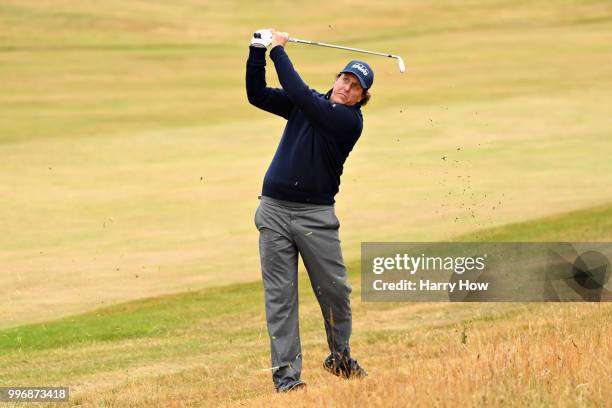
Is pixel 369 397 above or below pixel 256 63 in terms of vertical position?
below

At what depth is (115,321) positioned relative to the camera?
1176cm

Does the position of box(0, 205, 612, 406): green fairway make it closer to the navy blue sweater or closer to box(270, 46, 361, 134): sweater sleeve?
the navy blue sweater

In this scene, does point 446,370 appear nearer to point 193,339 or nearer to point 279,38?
point 279,38

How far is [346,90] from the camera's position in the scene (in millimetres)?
7480

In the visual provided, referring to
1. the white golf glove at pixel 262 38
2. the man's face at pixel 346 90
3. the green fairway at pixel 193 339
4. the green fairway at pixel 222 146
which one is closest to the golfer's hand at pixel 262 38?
the white golf glove at pixel 262 38

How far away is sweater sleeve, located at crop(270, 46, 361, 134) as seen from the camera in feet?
23.5

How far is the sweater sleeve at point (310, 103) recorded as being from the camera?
715 cm

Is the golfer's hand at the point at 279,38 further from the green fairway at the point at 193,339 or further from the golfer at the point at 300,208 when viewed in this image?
the green fairway at the point at 193,339

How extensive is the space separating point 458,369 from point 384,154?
1521 centimetres

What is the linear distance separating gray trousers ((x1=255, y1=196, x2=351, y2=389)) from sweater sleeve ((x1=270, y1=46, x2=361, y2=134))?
21.2 inches

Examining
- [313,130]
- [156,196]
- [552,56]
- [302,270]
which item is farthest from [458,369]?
[552,56]

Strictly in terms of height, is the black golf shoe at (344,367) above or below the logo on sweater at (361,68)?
below

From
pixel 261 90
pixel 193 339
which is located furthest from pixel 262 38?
pixel 193 339

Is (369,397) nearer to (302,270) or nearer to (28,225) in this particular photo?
(302,270)
